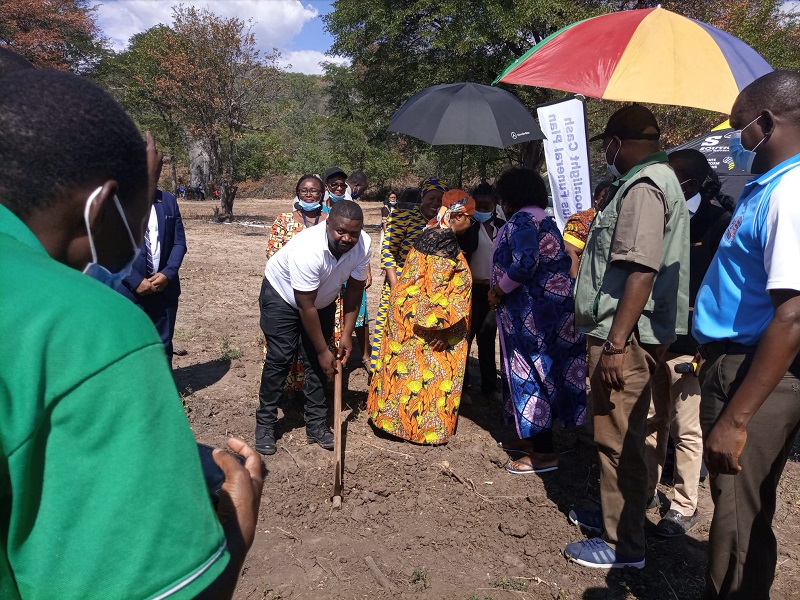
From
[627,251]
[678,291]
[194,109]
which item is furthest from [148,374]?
[194,109]

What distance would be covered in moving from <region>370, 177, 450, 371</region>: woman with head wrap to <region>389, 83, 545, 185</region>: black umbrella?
422 millimetres

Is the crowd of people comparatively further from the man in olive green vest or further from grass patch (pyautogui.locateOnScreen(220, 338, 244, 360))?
grass patch (pyautogui.locateOnScreen(220, 338, 244, 360))

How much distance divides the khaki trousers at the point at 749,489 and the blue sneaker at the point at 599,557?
0.75 meters

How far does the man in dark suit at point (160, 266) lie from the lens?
14.0 feet

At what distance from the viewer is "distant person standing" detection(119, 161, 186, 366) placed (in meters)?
4.26

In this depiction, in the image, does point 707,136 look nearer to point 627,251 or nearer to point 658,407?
point 658,407

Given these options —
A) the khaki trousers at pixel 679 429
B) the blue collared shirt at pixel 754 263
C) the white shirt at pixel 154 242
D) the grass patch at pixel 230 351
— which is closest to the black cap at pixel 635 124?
the blue collared shirt at pixel 754 263

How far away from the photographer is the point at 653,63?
2951 mm

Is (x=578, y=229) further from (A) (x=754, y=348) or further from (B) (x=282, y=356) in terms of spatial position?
(A) (x=754, y=348)

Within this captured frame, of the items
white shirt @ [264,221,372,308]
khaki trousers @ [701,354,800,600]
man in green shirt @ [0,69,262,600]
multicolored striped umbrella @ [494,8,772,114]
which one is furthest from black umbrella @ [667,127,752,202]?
man in green shirt @ [0,69,262,600]

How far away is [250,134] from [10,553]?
1905 cm

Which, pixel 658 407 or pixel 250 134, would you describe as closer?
pixel 658 407

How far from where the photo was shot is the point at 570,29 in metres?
3.55

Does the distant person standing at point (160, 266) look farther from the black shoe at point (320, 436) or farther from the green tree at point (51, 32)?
the green tree at point (51, 32)
